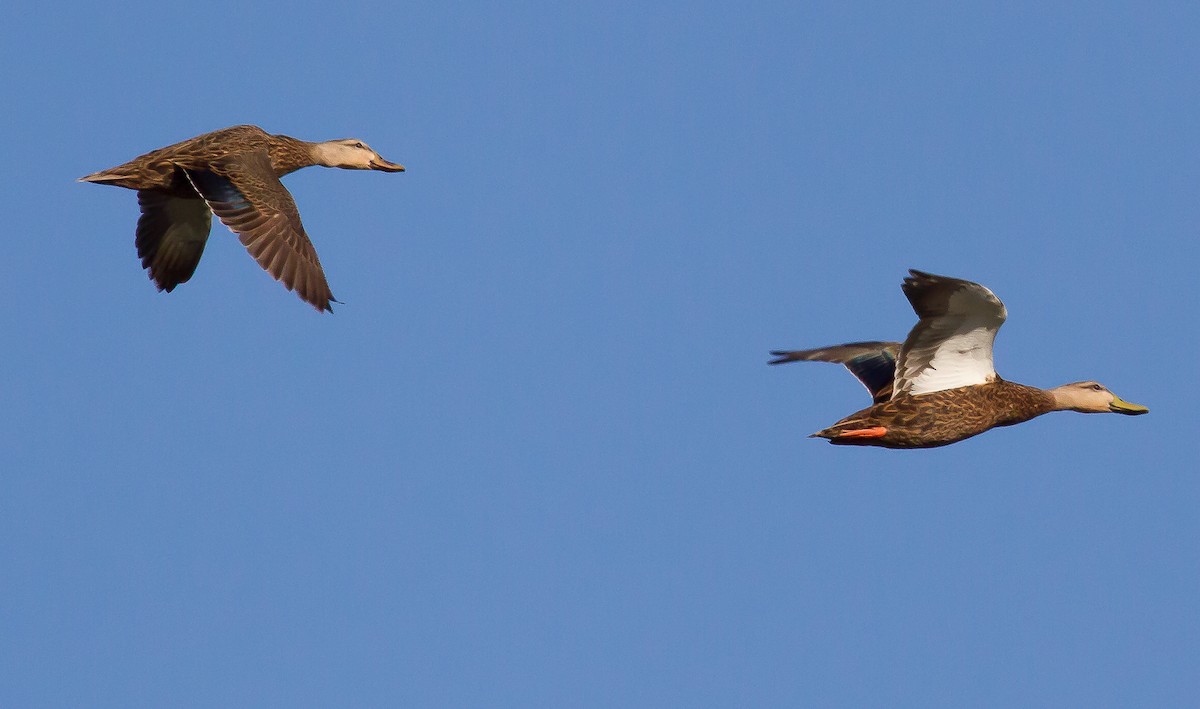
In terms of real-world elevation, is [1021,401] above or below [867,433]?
above

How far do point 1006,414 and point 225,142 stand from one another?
8873mm

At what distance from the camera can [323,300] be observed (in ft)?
56.4

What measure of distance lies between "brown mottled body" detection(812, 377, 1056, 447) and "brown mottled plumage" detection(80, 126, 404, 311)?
5473 mm

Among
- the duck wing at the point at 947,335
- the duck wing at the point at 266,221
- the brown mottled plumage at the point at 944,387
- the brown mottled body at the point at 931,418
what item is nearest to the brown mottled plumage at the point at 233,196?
the duck wing at the point at 266,221

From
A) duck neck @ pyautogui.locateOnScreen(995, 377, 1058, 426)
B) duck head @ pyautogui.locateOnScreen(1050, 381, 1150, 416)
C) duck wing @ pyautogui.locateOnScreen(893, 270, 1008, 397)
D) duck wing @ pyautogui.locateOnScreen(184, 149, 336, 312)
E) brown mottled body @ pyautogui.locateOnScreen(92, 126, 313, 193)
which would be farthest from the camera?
duck head @ pyautogui.locateOnScreen(1050, 381, 1150, 416)

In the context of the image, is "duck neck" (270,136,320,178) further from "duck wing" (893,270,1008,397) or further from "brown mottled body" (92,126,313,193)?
"duck wing" (893,270,1008,397)

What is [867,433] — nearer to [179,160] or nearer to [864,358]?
[864,358]

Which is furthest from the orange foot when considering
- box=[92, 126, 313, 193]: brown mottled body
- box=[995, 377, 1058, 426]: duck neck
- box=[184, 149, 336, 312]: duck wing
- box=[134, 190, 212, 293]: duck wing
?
box=[134, 190, 212, 293]: duck wing

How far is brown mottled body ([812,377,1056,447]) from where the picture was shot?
1748 cm

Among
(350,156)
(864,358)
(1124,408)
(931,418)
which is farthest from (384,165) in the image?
(1124,408)

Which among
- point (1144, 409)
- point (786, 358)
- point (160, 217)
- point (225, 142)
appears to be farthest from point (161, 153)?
point (1144, 409)

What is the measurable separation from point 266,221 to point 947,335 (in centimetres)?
700

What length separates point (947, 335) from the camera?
Result: 685 inches

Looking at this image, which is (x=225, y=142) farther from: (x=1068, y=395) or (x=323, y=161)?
(x=1068, y=395)
